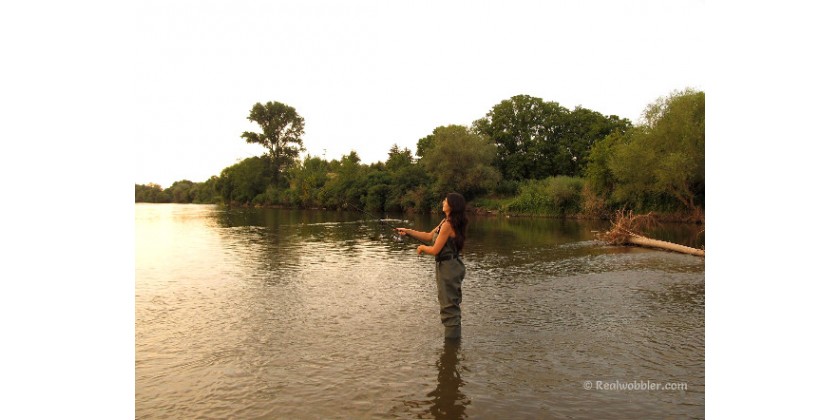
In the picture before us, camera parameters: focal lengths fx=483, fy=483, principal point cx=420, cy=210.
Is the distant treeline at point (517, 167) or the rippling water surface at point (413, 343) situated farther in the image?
the distant treeline at point (517, 167)

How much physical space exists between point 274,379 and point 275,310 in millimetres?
3876

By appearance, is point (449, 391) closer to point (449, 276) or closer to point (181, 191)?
point (449, 276)

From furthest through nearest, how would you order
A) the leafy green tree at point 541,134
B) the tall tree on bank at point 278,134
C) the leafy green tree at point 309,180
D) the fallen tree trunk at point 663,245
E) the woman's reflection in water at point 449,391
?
A: the tall tree on bank at point 278,134 < the leafy green tree at point 309,180 < the leafy green tree at point 541,134 < the fallen tree trunk at point 663,245 < the woman's reflection in water at point 449,391

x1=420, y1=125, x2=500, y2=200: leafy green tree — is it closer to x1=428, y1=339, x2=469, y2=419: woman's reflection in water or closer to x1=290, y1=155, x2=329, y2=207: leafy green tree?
x1=290, y1=155, x2=329, y2=207: leafy green tree

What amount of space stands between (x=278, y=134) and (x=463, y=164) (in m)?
50.4

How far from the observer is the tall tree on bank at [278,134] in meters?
91.1

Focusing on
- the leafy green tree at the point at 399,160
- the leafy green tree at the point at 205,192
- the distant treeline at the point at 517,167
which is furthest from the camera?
the leafy green tree at the point at 205,192

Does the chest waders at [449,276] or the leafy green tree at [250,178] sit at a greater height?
the leafy green tree at [250,178]

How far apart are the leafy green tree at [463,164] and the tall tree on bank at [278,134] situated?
145ft

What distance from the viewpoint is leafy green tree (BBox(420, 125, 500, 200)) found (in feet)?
182

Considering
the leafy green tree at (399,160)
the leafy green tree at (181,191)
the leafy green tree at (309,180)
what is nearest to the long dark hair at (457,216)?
the leafy green tree at (399,160)

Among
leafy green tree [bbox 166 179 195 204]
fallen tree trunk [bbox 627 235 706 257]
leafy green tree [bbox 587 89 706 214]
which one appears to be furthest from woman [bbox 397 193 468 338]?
leafy green tree [bbox 166 179 195 204]

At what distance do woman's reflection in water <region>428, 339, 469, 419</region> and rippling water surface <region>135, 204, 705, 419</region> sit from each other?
2 cm

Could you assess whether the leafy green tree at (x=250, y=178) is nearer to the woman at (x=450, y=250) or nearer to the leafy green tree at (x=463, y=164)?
the leafy green tree at (x=463, y=164)
